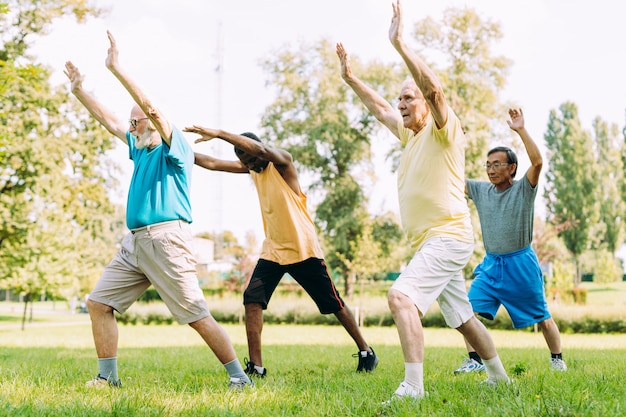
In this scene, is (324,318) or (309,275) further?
(324,318)

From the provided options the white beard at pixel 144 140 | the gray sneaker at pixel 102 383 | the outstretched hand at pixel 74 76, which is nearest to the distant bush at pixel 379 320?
the gray sneaker at pixel 102 383

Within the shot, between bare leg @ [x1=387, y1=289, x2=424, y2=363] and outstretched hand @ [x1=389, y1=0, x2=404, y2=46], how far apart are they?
63.1 inches

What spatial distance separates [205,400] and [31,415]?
3.29ft

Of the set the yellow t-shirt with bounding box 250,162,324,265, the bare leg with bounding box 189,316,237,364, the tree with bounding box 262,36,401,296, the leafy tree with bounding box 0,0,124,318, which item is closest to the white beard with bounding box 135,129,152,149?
the yellow t-shirt with bounding box 250,162,324,265

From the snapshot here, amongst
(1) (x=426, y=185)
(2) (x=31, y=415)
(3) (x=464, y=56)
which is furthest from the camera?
(3) (x=464, y=56)

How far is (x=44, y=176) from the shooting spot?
22.1m

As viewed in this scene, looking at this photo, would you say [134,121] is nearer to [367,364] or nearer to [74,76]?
[74,76]

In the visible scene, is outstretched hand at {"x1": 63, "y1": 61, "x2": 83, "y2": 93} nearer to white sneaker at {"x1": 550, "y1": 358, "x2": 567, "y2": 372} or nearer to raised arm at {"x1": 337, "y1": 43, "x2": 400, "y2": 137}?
raised arm at {"x1": 337, "y1": 43, "x2": 400, "y2": 137}

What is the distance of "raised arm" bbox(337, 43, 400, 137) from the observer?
15.9ft

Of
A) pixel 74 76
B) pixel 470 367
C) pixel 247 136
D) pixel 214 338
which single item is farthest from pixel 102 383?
pixel 470 367

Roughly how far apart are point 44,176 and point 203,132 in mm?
19746

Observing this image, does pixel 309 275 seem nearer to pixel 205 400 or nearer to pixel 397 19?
pixel 205 400

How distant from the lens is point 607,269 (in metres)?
49.2

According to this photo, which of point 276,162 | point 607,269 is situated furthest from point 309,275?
point 607,269
